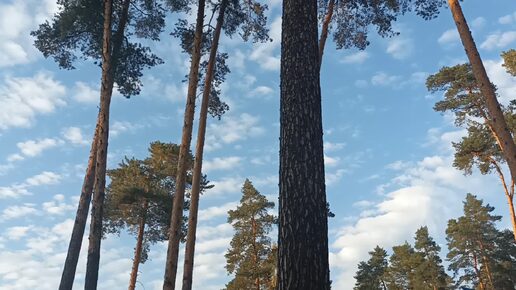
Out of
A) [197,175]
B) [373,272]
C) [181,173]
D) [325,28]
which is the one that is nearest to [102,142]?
[181,173]

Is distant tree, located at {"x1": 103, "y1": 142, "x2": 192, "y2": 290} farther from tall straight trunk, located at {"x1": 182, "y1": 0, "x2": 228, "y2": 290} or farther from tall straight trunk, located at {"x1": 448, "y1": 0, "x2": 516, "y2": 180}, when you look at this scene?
tall straight trunk, located at {"x1": 448, "y1": 0, "x2": 516, "y2": 180}

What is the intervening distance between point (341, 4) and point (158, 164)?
16.4 meters

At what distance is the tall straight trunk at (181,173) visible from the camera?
10047mm

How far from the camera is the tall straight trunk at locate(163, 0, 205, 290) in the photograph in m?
10.0

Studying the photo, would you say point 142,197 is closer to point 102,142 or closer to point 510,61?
point 102,142

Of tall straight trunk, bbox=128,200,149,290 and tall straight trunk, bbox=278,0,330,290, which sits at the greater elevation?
tall straight trunk, bbox=128,200,149,290

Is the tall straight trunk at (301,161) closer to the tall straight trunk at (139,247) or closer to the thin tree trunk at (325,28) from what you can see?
the thin tree trunk at (325,28)

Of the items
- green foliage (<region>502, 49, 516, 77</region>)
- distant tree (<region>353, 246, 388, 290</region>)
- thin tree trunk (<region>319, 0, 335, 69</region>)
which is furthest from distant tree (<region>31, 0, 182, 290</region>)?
distant tree (<region>353, 246, 388, 290</region>)

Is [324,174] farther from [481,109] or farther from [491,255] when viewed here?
[491,255]

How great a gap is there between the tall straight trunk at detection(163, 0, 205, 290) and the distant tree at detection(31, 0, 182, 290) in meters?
2.17

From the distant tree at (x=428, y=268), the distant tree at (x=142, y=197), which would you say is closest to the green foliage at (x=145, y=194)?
the distant tree at (x=142, y=197)

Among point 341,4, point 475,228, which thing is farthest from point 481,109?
point 475,228

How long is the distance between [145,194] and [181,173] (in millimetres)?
13816

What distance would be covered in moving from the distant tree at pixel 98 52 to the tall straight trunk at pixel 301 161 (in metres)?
7.58
